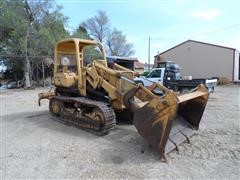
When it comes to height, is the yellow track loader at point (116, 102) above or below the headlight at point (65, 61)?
below

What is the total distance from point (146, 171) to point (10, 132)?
3930mm

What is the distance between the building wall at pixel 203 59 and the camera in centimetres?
2764

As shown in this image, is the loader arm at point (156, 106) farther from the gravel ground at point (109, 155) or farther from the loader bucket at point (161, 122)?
the gravel ground at point (109, 155)

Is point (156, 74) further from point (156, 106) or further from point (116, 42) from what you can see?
point (116, 42)

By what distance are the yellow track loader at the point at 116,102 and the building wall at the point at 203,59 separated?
23139 millimetres

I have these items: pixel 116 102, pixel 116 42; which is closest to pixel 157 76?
pixel 116 102

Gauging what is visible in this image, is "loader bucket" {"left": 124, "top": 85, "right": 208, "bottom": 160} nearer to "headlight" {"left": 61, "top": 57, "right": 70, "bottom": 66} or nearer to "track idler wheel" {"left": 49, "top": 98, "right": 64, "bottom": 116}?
"track idler wheel" {"left": 49, "top": 98, "right": 64, "bottom": 116}

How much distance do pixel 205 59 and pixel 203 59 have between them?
9.1 inches

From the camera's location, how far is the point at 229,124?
275 inches

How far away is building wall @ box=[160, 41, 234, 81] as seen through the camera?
2764 centimetres

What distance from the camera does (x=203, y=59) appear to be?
94.9ft

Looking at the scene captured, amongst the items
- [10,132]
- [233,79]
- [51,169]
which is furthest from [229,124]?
[233,79]

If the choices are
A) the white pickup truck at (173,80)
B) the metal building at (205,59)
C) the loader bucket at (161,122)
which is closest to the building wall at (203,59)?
the metal building at (205,59)

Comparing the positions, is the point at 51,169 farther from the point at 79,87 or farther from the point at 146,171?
the point at 79,87
